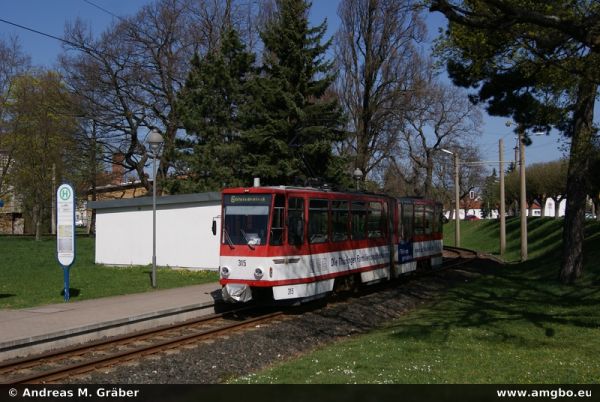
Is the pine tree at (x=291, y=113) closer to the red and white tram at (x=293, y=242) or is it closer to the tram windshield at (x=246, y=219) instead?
the red and white tram at (x=293, y=242)

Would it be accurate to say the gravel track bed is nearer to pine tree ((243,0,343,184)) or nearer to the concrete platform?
the concrete platform

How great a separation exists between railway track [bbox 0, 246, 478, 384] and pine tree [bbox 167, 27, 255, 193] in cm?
1894

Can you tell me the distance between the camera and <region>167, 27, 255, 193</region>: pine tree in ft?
107

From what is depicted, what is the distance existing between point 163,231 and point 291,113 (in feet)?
30.6

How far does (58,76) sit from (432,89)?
86.8 ft

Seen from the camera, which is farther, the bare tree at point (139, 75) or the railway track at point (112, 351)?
the bare tree at point (139, 75)

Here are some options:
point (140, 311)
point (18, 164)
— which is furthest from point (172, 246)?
point (18, 164)

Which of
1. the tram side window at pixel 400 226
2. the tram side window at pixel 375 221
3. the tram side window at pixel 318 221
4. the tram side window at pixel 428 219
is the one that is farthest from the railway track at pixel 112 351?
the tram side window at pixel 428 219

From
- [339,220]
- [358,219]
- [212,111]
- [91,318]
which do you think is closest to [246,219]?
[339,220]

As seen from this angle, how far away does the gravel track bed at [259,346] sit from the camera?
8.79 metres

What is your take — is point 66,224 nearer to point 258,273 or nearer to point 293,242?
point 258,273

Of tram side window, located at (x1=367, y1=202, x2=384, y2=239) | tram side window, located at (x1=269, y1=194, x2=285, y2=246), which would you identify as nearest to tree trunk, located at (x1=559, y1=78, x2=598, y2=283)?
tram side window, located at (x1=367, y1=202, x2=384, y2=239)

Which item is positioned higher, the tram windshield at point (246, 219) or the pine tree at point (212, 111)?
the pine tree at point (212, 111)

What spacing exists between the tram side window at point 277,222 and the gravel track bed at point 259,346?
5.99 feet
